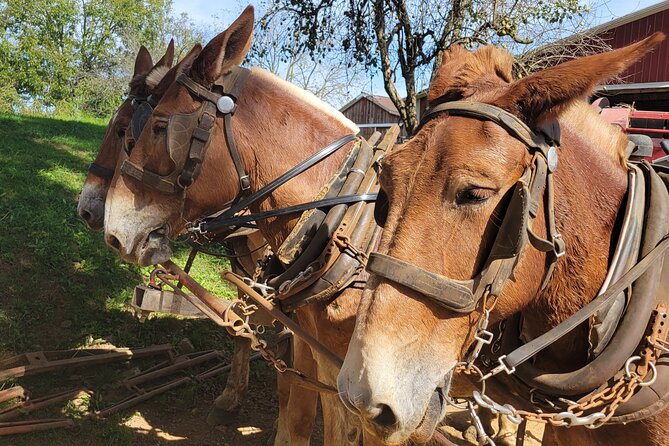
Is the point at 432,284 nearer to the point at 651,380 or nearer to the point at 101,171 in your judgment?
the point at 651,380

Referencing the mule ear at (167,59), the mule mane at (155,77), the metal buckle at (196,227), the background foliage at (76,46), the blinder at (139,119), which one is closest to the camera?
the metal buckle at (196,227)

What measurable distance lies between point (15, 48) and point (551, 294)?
131 ft

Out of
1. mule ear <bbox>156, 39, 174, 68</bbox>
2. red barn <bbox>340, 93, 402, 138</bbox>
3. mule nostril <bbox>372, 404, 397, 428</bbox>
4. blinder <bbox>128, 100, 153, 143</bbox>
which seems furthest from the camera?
red barn <bbox>340, 93, 402, 138</bbox>

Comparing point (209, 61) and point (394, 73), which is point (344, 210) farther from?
point (394, 73)

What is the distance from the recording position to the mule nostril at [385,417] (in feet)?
3.92

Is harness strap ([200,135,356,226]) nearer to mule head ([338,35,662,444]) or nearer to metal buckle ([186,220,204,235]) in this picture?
metal buckle ([186,220,204,235])

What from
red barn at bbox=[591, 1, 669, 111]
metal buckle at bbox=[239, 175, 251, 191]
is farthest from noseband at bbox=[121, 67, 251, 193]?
red barn at bbox=[591, 1, 669, 111]

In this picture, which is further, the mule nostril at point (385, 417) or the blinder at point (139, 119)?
the blinder at point (139, 119)

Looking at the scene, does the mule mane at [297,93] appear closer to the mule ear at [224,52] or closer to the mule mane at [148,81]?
the mule ear at [224,52]

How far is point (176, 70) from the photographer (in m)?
2.65

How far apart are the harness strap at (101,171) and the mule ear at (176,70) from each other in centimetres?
70

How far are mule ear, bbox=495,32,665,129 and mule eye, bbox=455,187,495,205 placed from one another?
9.8 inches

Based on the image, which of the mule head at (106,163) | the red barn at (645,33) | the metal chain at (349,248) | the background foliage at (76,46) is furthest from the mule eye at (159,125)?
the background foliage at (76,46)

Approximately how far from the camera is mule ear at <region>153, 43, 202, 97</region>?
2.60 meters
